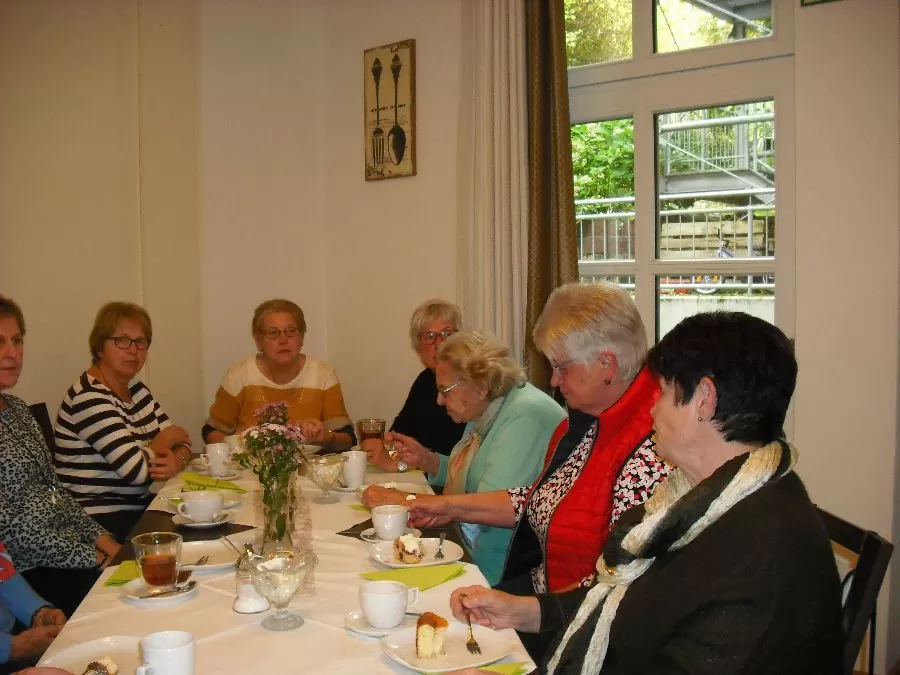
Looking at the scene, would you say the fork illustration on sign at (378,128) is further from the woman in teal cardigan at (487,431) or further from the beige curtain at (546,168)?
the woman in teal cardigan at (487,431)

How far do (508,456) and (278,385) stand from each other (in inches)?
63.8

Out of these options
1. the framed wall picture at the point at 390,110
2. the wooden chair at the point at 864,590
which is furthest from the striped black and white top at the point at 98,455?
the wooden chair at the point at 864,590

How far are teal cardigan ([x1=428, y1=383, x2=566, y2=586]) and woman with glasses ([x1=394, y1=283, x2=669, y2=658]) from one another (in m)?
0.07

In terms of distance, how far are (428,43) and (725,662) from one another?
3475mm

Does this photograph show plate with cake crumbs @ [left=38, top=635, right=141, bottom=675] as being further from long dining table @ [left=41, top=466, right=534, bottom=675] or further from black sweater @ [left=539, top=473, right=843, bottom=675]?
black sweater @ [left=539, top=473, right=843, bottom=675]

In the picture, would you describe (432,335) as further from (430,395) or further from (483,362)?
(483,362)

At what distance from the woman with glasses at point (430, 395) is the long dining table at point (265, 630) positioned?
1386 mm

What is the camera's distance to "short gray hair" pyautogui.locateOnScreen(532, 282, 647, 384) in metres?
2.04

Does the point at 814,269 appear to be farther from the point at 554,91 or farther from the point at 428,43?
the point at 428,43

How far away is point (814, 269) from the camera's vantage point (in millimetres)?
3062

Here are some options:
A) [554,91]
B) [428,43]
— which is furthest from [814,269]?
[428,43]

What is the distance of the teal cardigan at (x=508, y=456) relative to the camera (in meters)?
2.40

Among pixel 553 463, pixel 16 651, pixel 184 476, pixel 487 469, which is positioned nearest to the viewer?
pixel 16 651

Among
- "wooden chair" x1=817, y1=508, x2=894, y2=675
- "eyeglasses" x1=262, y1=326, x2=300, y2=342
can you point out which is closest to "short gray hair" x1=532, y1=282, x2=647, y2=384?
"wooden chair" x1=817, y1=508, x2=894, y2=675
